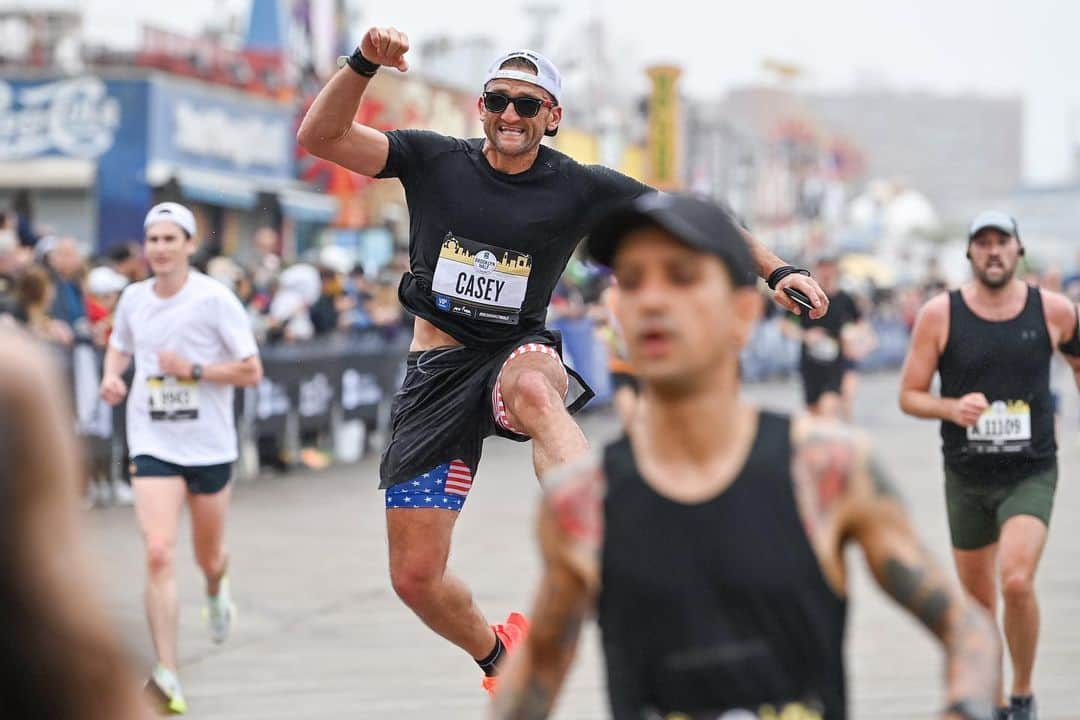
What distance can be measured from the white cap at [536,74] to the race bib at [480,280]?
583 millimetres

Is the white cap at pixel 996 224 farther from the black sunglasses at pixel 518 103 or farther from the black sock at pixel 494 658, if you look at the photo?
the black sock at pixel 494 658

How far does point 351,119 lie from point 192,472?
8.95 feet

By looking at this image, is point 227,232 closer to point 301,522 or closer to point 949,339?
point 301,522

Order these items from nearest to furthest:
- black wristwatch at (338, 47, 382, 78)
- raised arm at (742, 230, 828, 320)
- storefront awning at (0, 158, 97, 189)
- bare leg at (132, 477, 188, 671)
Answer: raised arm at (742, 230, 828, 320) < black wristwatch at (338, 47, 382, 78) < bare leg at (132, 477, 188, 671) < storefront awning at (0, 158, 97, 189)

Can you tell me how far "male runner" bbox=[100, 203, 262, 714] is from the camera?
8.90 meters

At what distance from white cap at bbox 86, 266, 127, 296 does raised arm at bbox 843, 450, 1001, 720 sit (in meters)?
12.8

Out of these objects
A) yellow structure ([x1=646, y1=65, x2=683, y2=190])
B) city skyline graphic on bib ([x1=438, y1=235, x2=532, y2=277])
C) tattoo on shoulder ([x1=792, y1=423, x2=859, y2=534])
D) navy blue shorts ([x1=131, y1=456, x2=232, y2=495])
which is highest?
yellow structure ([x1=646, y1=65, x2=683, y2=190])

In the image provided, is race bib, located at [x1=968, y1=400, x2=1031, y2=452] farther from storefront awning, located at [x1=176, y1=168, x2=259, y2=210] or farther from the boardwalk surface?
storefront awning, located at [x1=176, y1=168, x2=259, y2=210]

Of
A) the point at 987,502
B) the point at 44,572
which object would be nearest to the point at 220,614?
the point at 987,502

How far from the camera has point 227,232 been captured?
36.1m

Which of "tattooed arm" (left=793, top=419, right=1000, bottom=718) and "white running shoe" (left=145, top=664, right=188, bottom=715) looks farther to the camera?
"white running shoe" (left=145, top=664, right=188, bottom=715)

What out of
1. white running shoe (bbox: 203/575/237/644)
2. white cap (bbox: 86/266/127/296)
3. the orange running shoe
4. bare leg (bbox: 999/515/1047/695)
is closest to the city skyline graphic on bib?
the orange running shoe

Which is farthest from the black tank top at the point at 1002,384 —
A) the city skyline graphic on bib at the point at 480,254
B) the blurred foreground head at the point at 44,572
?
the blurred foreground head at the point at 44,572

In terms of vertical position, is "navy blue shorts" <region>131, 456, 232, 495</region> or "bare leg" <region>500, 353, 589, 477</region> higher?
"bare leg" <region>500, 353, 589, 477</region>
